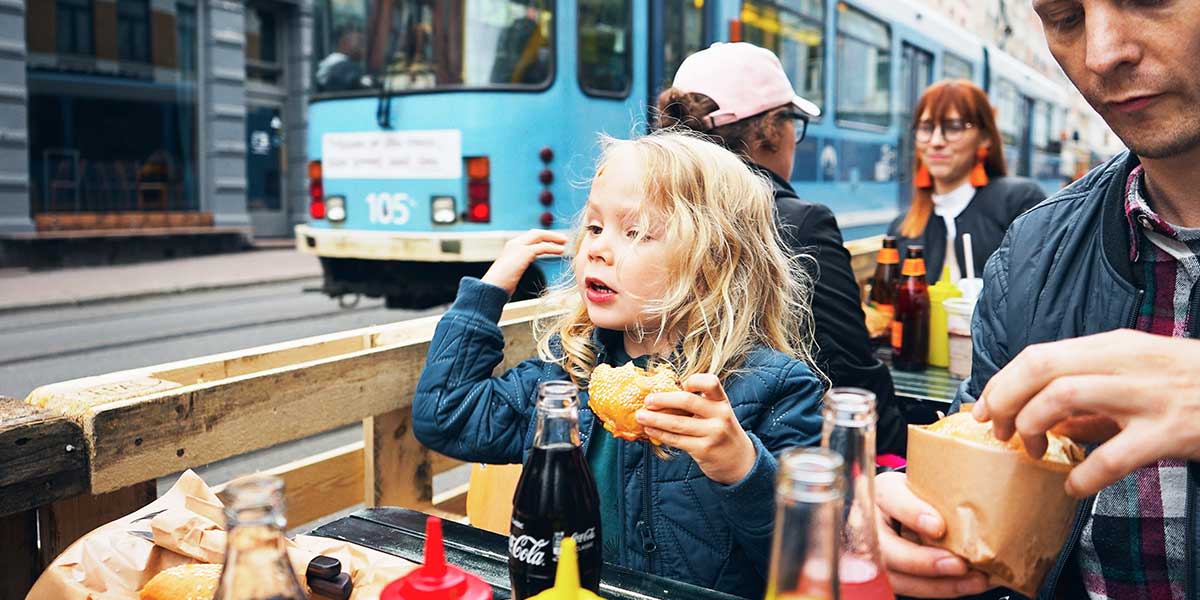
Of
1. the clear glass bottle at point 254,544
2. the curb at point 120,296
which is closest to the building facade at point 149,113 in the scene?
the curb at point 120,296

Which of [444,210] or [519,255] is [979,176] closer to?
[519,255]

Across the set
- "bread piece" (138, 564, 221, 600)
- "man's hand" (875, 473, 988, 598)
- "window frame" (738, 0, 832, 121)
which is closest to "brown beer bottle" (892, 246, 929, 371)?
"man's hand" (875, 473, 988, 598)

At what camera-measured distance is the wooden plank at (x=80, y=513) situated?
170 cm

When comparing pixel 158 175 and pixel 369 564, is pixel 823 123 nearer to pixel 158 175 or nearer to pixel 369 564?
pixel 369 564

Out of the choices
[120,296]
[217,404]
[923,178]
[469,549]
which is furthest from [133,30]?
[469,549]

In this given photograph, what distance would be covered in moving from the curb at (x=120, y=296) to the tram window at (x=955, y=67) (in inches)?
369

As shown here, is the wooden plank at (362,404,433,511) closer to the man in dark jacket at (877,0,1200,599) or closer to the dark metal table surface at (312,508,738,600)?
the dark metal table surface at (312,508,738,600)

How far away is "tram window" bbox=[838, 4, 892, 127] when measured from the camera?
983 centimetres

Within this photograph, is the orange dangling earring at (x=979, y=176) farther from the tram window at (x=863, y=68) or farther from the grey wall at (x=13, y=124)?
the grey wall at (x=13, y=124)

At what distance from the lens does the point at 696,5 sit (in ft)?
25.3

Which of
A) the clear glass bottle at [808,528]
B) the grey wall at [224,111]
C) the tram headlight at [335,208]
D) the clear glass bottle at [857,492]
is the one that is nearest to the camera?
the clear glass bottle at [808,528]

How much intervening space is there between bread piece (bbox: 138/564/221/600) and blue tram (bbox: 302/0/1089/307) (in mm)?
5212

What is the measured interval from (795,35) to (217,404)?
8023mm

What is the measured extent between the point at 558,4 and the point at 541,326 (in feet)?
15.4
